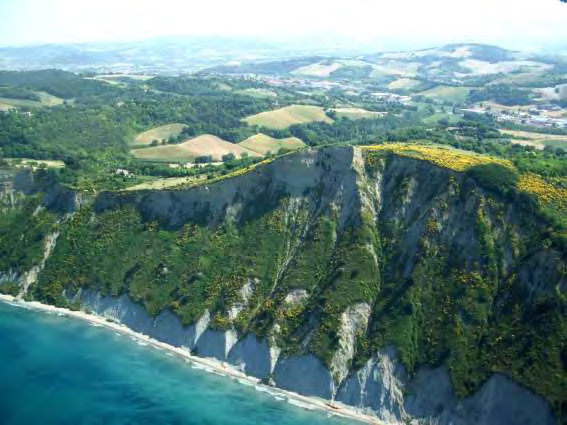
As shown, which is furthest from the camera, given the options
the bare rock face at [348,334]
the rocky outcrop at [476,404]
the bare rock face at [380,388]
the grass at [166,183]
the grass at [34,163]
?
the grass at [34,163]

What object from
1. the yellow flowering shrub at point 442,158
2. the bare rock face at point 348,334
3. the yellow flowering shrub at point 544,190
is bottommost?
the bare rock face at point 348,334

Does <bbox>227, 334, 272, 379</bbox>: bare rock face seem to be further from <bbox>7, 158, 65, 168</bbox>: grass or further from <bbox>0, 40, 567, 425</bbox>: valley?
<bbox>7, 158, 65, 168</bbox>: grass

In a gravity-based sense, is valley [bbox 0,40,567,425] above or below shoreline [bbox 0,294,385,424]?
above

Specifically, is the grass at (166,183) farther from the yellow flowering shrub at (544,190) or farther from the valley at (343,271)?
the yellow flowering shrub at (544,190)

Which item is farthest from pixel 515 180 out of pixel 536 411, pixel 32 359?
pixel 32 359

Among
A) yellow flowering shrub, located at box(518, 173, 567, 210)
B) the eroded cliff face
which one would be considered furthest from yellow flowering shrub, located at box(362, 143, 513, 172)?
yellow flowering shrub, located at box(518, 173, 567, 210)

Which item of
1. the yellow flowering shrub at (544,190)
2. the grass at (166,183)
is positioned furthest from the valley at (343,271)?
the grass at (166,183)

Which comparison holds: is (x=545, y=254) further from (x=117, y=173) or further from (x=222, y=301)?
(x=117, y=173)
